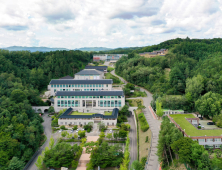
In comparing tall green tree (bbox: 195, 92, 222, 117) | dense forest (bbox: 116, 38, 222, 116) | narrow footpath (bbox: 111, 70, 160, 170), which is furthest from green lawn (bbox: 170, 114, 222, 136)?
dense forest (bbox: 116, 38, 222, 116)

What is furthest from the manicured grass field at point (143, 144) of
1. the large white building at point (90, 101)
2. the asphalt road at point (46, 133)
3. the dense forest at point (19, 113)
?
the dense forest at point (19, 113)

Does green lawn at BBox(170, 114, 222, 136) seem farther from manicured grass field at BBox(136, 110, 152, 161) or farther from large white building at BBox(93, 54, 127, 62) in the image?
large white building at BBox(93, 54, 127, 62)

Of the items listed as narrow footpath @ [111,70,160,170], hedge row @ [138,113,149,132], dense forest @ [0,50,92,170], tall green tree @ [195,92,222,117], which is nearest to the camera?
narrow footpath @ [111,70,160,170]

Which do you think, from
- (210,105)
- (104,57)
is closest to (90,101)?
(210,105)

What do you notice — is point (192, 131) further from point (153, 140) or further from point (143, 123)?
point (143, 123)

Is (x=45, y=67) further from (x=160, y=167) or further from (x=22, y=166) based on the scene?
(x=160, y=167)

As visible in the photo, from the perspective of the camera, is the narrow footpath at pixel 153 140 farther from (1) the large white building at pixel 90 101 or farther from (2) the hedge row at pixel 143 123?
(1) the large white building at pixel 90 101
